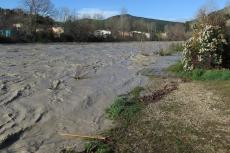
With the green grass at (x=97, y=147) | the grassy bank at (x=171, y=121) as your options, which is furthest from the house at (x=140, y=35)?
the green grass at (x=97, y=147)

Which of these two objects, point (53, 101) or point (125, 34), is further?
point (125, 34)

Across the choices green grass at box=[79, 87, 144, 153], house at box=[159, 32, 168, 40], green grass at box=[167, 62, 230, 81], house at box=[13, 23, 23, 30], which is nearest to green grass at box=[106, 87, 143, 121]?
green grass at box=[79, 87, 144, 153]

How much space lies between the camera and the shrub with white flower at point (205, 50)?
1502 centimetres

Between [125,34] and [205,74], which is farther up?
[205,74]

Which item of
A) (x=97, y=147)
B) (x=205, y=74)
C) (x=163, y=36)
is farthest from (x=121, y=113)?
(x=163, y=36)

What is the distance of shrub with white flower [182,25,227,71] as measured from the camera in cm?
1502

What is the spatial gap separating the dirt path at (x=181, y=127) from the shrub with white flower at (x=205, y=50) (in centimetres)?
436

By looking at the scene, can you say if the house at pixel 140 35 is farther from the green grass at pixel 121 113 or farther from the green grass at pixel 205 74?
the green grass at pixel 121 113

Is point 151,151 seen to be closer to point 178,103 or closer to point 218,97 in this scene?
point 178,103

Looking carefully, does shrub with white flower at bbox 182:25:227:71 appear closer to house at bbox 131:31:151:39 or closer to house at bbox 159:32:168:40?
house at bbox 131:31:151:39

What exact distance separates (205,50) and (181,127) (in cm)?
725

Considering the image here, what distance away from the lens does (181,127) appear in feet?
26.6

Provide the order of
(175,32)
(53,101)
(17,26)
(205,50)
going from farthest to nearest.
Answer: (175,32), (17,26), (205,50), (53,101)

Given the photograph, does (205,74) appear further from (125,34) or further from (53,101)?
(125,34)
